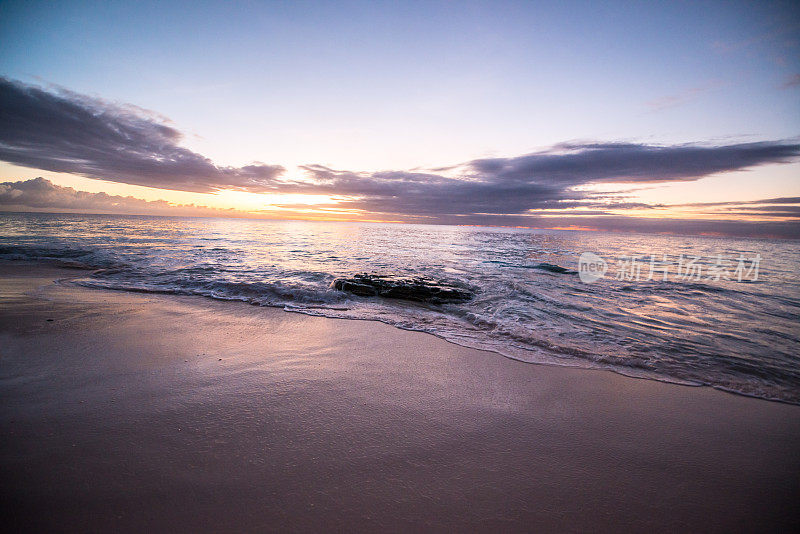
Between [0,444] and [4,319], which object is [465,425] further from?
[4,319]

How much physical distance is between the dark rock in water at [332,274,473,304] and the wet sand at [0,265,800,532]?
4376 millimetres

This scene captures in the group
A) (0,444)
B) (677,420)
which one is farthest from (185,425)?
(677,420)

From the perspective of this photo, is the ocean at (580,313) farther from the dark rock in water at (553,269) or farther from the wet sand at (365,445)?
the dark rock in water at (553,269)

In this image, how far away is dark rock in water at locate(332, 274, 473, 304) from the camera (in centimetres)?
891

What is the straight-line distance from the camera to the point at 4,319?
17.4 ft

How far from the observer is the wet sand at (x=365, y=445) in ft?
6.32

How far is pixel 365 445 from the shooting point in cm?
254

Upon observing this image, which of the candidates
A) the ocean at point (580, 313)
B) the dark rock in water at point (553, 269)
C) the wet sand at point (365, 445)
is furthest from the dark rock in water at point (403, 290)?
the dark rock in water at point (553, 269)

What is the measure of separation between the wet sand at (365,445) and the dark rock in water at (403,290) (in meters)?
4.38

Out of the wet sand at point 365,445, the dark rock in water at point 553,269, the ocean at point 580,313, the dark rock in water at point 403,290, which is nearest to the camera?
the wet sand at point 365,445

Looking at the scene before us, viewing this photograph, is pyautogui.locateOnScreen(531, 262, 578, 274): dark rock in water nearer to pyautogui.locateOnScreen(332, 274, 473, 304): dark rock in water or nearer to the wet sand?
pyautogui.locateOnScreen(332, 274, 473, 304): dark rock in water

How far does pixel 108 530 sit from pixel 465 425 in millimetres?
2590

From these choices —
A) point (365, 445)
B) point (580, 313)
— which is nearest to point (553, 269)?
point (580, 313)

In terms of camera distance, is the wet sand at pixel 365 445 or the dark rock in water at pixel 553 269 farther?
the dark rock in water at pixel 553 269
